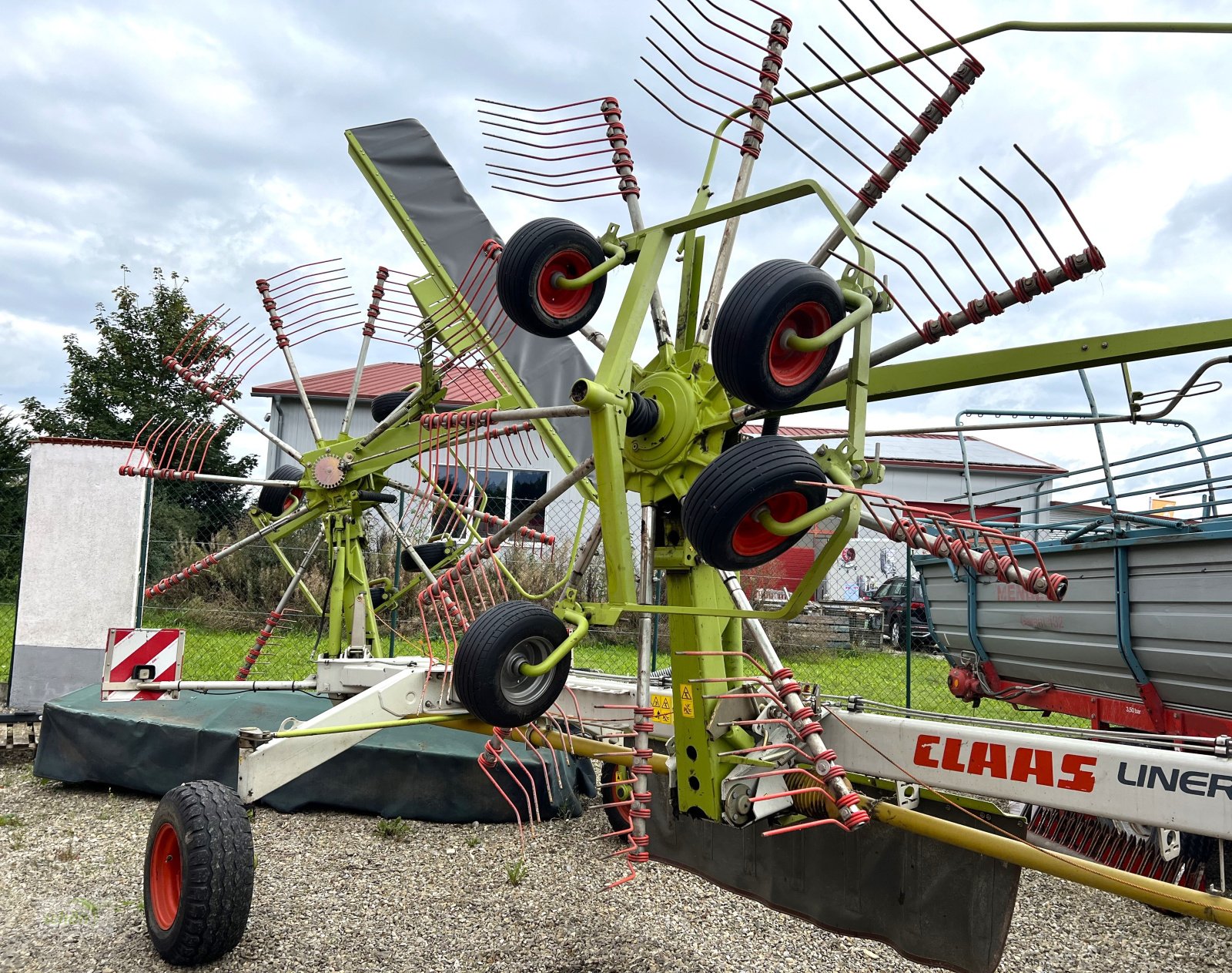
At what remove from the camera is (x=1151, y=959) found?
14.1 feet

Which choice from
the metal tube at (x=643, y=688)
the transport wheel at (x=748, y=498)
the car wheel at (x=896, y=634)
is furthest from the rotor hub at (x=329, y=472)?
the car wheel at (x=896, y=634)

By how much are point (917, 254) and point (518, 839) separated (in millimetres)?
4210

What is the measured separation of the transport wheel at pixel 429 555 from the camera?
6.78 meters

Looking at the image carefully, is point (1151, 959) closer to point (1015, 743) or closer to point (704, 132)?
point (1015, 743)

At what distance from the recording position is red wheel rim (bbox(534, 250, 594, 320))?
3.48 m

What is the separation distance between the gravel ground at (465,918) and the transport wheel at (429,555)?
1.83 metres

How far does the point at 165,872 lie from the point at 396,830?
1.81 meters

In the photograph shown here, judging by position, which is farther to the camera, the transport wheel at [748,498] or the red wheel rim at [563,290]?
the red wheel rim at [563,290]

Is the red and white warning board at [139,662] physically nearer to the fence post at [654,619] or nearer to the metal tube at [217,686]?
the metal tube at [217,686]

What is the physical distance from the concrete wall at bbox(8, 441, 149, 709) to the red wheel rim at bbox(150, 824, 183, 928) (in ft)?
13.3

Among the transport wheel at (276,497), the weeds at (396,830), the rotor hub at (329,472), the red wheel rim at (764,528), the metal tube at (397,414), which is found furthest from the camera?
the transport wheel at (276,497)

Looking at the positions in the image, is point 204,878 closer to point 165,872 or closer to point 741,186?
point 165,872

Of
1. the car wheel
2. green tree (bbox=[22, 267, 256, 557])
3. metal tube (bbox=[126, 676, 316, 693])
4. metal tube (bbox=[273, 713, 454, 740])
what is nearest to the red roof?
green tree (bbox=[22, 267, 256, 557])

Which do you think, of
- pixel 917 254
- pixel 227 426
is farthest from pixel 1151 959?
pixel 227 426
